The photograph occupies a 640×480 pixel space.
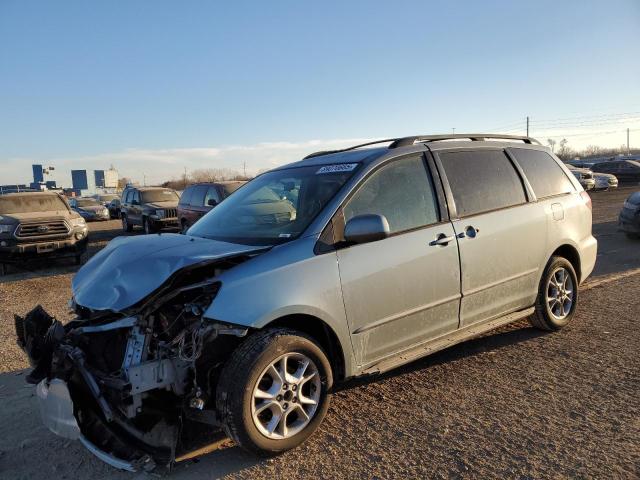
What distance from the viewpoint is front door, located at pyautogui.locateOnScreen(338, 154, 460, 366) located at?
134 inches

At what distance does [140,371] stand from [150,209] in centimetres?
1478

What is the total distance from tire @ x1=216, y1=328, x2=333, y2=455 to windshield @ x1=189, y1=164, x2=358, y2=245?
759mm

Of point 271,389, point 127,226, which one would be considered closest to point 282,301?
point 271,389

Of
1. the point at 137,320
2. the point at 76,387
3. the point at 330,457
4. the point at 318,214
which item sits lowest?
the point at 330,457

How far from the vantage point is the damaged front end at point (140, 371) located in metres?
2.80

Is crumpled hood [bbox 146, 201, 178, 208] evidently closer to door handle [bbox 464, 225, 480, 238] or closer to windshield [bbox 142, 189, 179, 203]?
windshield [bbox 142, 189, 179, 203]

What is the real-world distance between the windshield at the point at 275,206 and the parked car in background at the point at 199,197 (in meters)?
8.09

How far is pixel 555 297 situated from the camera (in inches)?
195

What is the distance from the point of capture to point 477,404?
11.6 ft

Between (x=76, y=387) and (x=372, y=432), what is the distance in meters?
1.85

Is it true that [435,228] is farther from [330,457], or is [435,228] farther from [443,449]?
[330,457]

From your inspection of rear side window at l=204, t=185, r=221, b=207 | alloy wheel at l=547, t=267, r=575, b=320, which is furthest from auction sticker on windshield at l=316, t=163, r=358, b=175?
rear side window at l=204, t=185, r=221, b=207

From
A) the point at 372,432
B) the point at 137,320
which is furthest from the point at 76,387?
the point at 372,432

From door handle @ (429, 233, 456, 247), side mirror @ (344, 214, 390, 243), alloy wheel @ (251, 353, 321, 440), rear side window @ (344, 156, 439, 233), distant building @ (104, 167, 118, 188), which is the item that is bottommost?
alloy wheel @ (251, 353, 321, 440)
